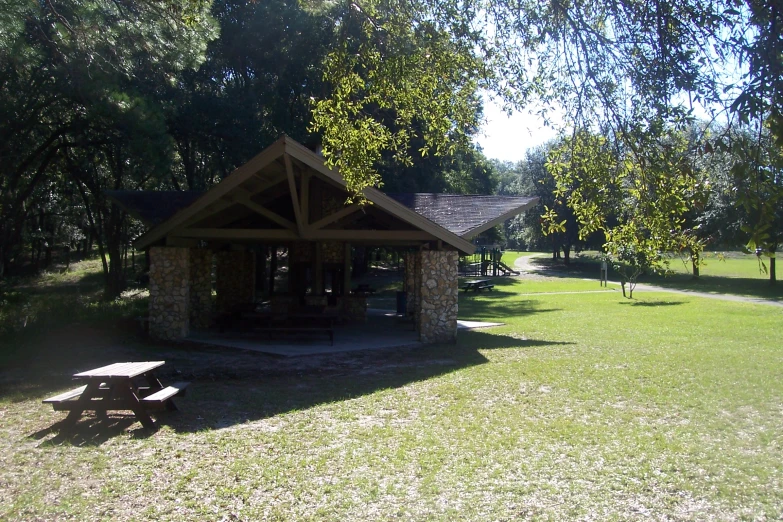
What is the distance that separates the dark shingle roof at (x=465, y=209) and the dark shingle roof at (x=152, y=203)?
17.8ft

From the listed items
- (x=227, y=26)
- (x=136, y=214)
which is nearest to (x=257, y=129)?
(x=227, y=26)

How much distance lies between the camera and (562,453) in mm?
6383

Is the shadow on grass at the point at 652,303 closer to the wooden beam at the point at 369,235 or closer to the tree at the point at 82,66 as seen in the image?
the wooden beam at the point at 369,235

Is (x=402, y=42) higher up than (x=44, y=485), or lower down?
higher up

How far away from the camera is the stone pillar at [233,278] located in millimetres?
20312

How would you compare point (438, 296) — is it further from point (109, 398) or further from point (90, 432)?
point (90, 432)

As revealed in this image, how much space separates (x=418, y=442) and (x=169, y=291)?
908cm

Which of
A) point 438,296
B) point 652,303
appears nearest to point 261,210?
point 438,296

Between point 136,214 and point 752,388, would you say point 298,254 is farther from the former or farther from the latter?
point 752,388

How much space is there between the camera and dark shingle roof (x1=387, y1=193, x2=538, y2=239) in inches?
569

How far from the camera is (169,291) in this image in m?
14.2

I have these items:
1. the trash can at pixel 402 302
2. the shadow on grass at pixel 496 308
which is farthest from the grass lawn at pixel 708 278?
the trash can at pixel 402 302

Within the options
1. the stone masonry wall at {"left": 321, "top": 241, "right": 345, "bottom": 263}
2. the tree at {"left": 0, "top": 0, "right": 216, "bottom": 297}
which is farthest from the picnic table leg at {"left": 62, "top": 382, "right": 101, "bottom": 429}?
the stone masonry wall at {"left": 321, "top": 241, "right": 345, "bottom": 263}

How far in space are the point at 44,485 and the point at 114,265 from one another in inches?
746
